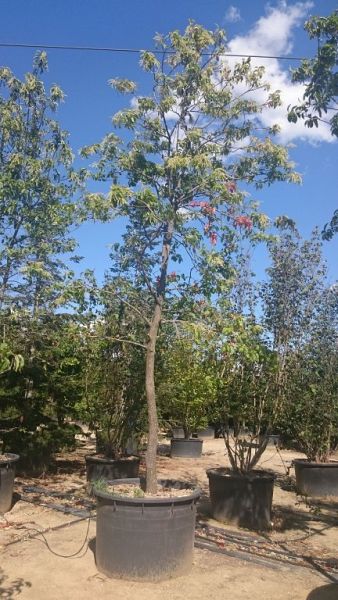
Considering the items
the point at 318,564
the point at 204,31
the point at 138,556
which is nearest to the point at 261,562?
the point at 318,564

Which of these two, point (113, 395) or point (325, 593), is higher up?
point (113, 395)

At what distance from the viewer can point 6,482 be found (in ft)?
20.9

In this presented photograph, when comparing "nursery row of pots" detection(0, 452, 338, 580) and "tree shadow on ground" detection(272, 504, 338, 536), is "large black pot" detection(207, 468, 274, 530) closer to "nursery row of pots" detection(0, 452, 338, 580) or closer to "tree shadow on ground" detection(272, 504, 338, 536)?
"tree shadow on ground" detection(272, 504, 338, 536)

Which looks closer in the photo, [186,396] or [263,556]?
[263,556]

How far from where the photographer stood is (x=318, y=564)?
490cm

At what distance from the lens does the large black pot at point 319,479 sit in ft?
27.2

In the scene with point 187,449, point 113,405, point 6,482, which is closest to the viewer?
point 6,482

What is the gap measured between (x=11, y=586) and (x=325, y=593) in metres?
2.40

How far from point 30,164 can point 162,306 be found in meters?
5.41

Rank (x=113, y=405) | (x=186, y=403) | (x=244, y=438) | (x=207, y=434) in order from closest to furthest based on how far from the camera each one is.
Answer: (x=244, y=438) → (x=113, y=405) → (x=186, y=403) → (x=207, y=434)

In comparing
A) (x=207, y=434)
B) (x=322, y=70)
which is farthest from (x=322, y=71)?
(x=207, y=434)

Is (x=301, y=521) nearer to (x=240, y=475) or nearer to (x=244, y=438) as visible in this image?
(x=240, y=475)

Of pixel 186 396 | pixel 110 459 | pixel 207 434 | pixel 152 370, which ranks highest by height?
pixel 186 396

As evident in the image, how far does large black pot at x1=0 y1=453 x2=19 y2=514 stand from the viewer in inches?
248
